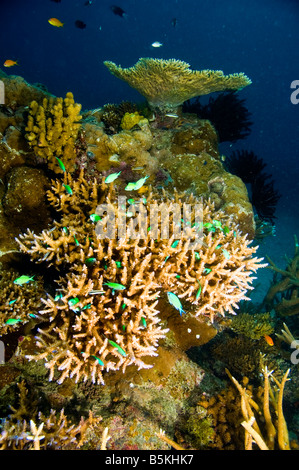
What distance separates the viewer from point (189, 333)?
3.51 meters

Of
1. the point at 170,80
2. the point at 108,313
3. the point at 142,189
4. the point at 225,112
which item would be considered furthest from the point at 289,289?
the point at 108,313

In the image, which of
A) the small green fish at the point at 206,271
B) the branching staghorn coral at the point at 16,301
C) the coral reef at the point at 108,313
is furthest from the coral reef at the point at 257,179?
the branching staghorn coral at the point at 16,301

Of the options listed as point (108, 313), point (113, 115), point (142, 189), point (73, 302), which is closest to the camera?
point (73, 302)

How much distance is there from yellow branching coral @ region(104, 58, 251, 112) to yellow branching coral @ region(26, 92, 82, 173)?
2.18 metres

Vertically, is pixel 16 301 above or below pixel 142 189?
below

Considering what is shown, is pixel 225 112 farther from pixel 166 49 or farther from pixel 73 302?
pixel 166 49

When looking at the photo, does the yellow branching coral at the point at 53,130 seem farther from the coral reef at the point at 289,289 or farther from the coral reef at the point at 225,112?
the coral reef at the point at 289,289

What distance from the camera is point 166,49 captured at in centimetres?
7975

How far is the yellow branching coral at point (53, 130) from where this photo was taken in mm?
3841
